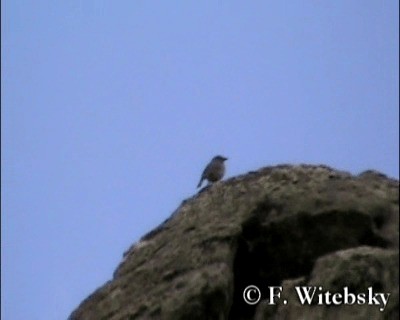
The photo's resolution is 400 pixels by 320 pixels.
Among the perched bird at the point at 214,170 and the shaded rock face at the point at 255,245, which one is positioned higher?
the perched bird at the point at 214,170

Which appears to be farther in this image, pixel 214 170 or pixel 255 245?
pixel 214 170

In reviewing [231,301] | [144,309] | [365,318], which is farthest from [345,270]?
[144,309]

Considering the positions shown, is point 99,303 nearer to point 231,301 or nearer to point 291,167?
point 231,301

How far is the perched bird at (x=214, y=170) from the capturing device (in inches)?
1106

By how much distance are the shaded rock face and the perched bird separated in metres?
4.49

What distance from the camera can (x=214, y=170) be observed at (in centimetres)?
2809

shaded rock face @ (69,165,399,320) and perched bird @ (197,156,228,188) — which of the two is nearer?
shaded rock face @ (69,165,399,320)

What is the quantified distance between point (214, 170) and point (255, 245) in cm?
583

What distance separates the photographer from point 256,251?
73.8 feet

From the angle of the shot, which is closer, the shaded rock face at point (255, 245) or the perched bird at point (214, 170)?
the shaded rock face at point (255, 245)

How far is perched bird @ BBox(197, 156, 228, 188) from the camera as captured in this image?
92.2 feet

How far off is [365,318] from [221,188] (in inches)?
→ 208

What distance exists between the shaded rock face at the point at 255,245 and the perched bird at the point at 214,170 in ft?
14.7

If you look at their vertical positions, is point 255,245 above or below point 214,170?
below
